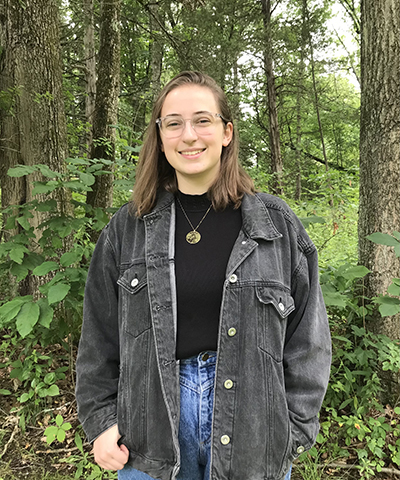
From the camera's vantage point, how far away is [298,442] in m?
1.27

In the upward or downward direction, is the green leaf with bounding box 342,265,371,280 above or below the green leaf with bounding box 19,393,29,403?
above

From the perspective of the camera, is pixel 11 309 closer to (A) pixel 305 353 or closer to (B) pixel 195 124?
(B) pixel 195 124

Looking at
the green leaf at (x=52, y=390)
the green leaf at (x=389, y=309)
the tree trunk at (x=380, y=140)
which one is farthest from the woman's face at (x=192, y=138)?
the green leaf at (x=52, y=390)

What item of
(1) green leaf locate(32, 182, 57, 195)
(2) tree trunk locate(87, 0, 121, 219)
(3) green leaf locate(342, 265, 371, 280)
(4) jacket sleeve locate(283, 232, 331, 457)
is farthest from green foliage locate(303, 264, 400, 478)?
(2) tree trunk locate(87, 0, 121, 219)

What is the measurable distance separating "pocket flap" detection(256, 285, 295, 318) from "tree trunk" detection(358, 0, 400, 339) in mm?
1947

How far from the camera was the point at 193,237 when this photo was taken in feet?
4.55

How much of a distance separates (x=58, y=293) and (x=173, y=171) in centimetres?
103

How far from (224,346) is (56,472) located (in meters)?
2.12

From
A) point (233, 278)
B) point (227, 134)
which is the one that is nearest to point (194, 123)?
point (227, 134)

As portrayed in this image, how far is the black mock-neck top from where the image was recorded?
128 centimetres

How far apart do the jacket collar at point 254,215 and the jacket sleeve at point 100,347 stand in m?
0.27

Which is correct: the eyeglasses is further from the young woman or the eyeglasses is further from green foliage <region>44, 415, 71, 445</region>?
green foliage <region>44, 415, 71, 445</region>

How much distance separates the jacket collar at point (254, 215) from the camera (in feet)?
4.32

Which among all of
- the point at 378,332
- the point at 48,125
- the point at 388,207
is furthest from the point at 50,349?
the point at 388,207
